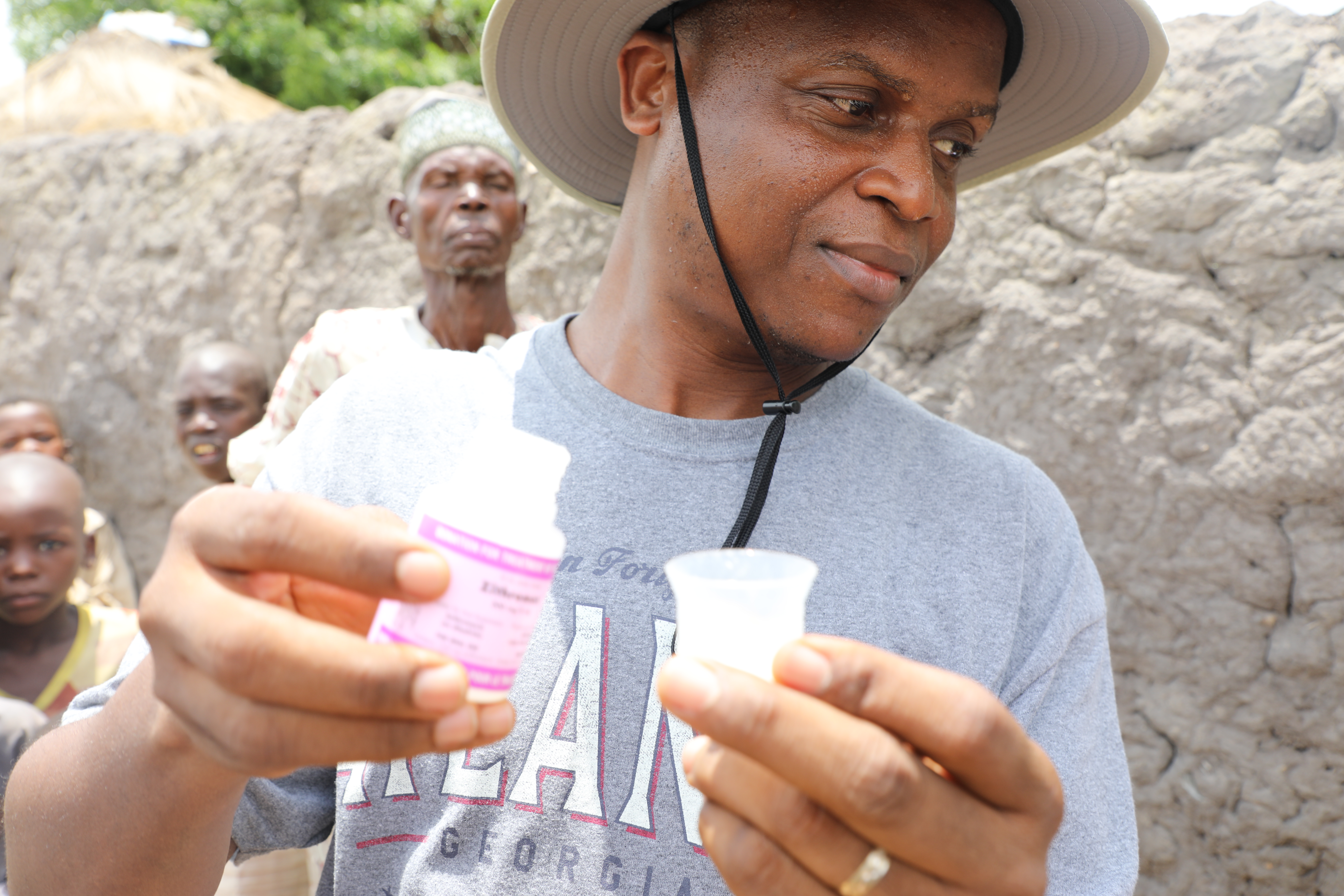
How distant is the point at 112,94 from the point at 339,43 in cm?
374

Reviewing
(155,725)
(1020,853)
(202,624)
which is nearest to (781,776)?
(1020,853)

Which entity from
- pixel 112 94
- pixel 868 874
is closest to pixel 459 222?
pixel 868 874

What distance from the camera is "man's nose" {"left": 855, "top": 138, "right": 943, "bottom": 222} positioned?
1.17m

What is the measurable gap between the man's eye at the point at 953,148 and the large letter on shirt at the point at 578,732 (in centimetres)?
75

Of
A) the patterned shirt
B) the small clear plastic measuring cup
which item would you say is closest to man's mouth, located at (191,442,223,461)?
the patterned shirt

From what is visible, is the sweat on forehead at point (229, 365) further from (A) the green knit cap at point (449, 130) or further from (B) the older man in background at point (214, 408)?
(A) the green knit cap at point (449, 130)

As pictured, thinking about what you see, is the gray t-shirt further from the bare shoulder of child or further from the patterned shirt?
the bare shoulder of child

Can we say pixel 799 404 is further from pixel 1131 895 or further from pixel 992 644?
pixel 1131 895

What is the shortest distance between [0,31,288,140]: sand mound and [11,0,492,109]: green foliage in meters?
1.47

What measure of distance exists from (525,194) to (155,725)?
11.2 ft

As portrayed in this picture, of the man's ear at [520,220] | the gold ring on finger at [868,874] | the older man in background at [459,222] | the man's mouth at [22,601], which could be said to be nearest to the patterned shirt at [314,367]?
the older man in background at [459,222]

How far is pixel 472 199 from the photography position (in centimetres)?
333

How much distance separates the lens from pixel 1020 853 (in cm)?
74

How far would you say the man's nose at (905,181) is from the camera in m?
1.17
